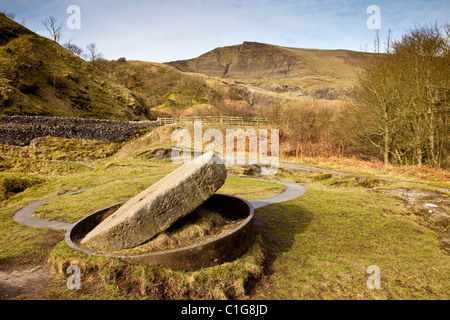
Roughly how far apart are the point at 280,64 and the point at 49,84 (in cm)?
15335

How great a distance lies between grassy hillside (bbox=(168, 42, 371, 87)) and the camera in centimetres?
14538

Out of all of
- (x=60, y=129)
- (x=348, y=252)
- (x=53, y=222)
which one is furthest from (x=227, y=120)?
(x=348, y=252)

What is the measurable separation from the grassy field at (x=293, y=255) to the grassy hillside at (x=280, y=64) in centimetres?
12964

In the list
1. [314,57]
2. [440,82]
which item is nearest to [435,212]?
[440,82]

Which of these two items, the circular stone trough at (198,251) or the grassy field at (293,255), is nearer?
the grassy field at (293,255)

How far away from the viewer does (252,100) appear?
80562 millimetres

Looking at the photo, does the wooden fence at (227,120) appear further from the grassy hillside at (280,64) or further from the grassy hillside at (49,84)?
the grassy hillside at (280,64)

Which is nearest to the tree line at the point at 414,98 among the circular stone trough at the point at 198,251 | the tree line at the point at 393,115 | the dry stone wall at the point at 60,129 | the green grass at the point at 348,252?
the tree line at the point at 393,115

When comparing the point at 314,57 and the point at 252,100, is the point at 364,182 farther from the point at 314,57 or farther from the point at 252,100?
the point at 314,57

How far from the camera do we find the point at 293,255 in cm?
650

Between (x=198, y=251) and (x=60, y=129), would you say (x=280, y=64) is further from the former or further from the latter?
(x=198, y=251)

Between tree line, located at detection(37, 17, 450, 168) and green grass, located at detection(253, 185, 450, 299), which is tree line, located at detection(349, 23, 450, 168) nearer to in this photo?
tree line, located at detection(37, 17, 450, 168)

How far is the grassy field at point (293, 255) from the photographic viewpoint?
4.75 metres
